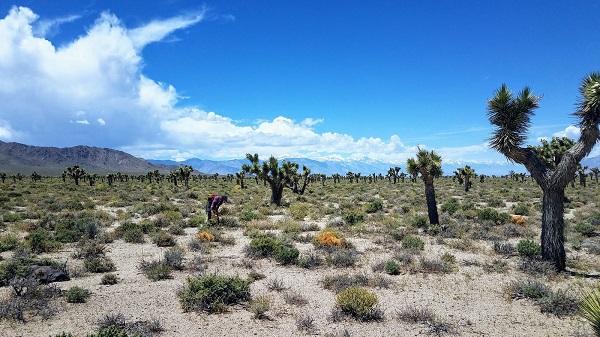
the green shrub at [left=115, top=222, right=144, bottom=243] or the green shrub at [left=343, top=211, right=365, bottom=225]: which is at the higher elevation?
the green shrub at [left=343, top=211, right=365, bottom=225]

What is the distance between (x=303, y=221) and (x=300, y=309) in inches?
642

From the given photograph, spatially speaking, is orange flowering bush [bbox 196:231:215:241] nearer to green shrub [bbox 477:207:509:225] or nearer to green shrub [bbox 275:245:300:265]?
green shrub [bbox 275:245:300:265]

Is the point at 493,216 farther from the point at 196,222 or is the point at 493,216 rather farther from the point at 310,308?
the point at 310,308

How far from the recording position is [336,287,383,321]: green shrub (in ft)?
33.6

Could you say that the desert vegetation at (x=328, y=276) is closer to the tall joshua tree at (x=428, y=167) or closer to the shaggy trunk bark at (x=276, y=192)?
the tall joshua tree at (x=428, y=167)

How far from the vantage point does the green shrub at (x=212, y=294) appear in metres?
10.6

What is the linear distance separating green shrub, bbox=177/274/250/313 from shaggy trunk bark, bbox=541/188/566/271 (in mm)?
10490

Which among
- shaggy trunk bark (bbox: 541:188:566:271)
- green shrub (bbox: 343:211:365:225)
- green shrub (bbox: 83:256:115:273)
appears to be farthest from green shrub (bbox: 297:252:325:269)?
green shrub (bbox: 343:211:365:225)

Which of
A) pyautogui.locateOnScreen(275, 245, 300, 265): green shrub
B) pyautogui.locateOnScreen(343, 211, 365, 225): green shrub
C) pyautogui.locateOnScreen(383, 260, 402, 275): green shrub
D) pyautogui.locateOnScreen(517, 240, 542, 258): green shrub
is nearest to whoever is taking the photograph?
pyautogui.locateOnScreen(383, 260, 402, 275): green shrub

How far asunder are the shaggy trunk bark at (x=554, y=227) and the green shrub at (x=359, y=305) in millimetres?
7665

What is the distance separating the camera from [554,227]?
14406 mm

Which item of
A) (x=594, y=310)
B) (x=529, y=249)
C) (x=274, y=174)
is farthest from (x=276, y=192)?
(x=594, y=310)

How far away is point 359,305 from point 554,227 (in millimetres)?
8500

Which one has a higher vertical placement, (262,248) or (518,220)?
(518,220)
